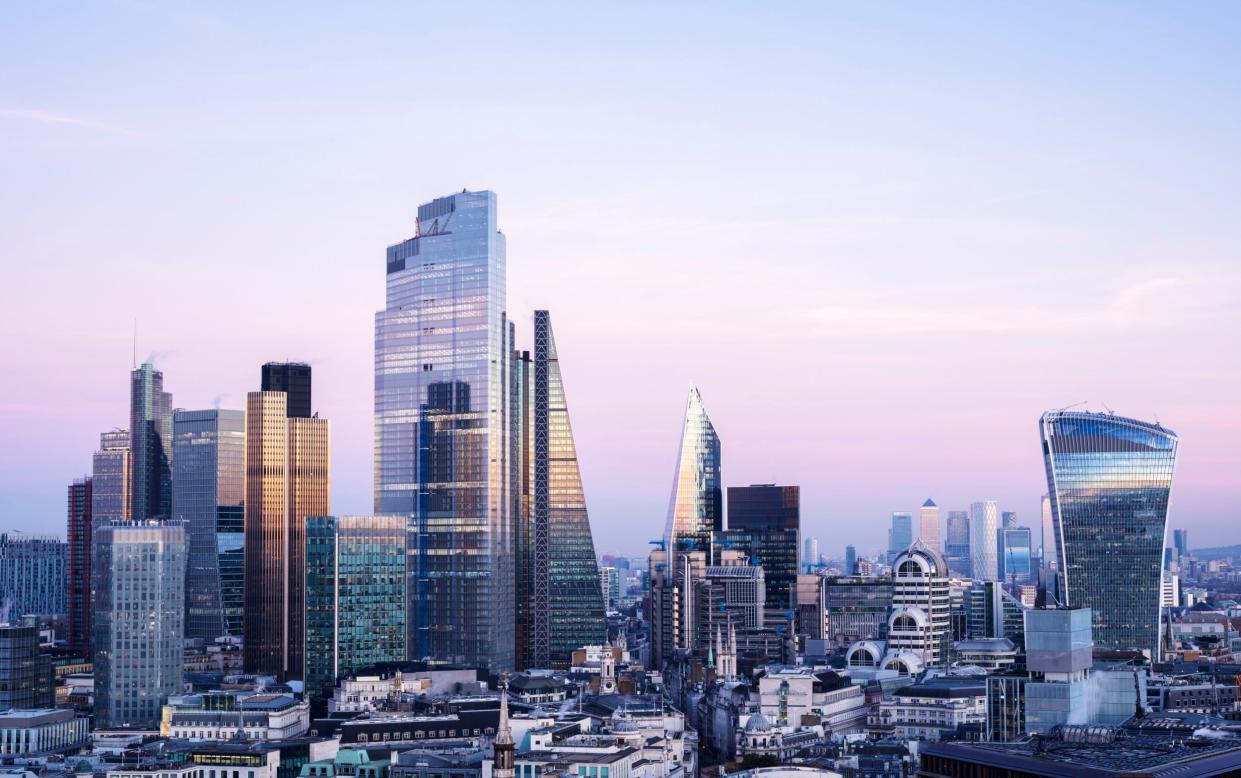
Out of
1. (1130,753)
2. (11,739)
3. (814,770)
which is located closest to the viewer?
(1130,753)

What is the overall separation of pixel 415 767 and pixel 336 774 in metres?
8.01

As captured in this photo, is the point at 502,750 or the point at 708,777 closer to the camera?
the point at 502,750

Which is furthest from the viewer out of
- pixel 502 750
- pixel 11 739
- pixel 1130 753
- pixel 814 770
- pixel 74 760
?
pixel 11 739

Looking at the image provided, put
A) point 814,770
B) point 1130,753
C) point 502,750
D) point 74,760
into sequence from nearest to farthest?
point 502,750
point 1130,753
point 814,770
point 74,760

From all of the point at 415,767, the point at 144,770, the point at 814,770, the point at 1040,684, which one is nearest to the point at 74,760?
the point at 144,770

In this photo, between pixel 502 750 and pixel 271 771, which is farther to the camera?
pixel 271 771

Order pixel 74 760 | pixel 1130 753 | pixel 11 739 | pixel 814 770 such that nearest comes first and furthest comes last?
pixel 1130 753
pixel 814 770
pixel 74 760
pixel 11 739

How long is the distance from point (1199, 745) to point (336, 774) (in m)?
73.8

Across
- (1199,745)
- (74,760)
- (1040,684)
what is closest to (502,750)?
(1199,745)

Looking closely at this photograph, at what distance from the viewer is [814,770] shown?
166m

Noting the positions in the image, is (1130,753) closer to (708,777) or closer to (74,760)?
(708,777)

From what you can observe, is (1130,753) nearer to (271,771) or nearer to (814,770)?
(814,770)

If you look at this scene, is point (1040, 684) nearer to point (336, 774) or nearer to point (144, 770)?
point (336, 774)

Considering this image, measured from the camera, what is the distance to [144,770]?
166125 millimetres
